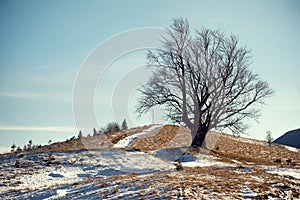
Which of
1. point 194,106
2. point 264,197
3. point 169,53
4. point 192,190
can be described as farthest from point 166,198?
point 169,53

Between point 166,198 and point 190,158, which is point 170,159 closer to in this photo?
point 190,158

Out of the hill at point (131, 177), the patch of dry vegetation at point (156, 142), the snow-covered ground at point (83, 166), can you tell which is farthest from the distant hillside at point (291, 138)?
the snow-covered ground at point (83, 166)

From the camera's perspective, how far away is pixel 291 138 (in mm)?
75500

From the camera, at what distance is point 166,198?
9430 millimetres

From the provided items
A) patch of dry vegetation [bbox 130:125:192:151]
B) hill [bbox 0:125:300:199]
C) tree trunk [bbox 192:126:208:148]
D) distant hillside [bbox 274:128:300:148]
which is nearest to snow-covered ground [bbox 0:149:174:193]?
hill [bbox 0:125:300:199]

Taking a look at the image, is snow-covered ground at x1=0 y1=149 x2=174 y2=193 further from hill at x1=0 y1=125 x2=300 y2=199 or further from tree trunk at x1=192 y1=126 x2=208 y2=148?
tree trunk at x1=192 y1=126 x2=208 y2=148

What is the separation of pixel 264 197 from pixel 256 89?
→ 62.1ft

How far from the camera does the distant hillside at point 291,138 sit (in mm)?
72537

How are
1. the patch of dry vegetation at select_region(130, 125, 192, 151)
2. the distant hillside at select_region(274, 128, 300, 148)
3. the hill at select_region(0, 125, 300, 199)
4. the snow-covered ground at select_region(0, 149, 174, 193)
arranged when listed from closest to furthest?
the hill at select_region(0, 125, 300, 199) < the snow-covered ground at select_region(0, 149, 174, 193) < the patch of dry vegetation at select_region(130, 125, 192, 151) < the distant hillside at select_region(274, 128, 300, 148)

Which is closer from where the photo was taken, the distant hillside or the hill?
the hill

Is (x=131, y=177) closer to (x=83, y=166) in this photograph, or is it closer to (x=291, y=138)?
(x=83, y=166)

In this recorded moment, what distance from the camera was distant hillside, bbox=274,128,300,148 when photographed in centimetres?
7254

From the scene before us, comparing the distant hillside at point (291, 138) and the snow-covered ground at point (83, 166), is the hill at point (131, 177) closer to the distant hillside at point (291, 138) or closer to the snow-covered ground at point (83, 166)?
the snow-covered ground at point (83, 166)

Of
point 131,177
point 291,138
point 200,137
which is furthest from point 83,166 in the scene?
point 291,138
